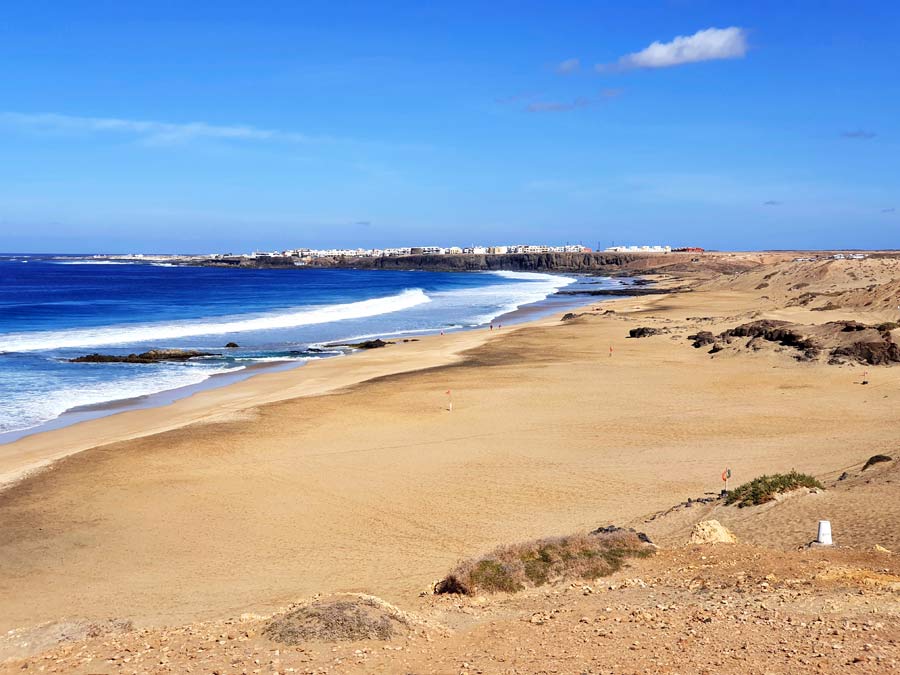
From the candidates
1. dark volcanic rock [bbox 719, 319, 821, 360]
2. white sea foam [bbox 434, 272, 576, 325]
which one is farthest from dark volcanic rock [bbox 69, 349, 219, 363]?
dark volcanic rock [bbox 719, 319, 821, 360]

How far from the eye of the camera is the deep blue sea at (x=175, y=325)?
3084 cm

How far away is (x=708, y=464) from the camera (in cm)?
1728

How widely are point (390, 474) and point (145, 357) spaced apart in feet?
81.4

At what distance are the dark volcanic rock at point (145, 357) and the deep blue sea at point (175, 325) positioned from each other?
0.84 metres

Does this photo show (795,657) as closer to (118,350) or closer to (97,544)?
(97,544)

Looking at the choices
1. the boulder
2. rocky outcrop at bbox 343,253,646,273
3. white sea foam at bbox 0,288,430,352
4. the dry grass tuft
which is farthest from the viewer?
rocky outcrop at bbox 343,253,646,273

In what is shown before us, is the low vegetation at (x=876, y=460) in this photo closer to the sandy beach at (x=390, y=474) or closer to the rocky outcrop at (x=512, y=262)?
the sandy beach at (x=390, y=474)

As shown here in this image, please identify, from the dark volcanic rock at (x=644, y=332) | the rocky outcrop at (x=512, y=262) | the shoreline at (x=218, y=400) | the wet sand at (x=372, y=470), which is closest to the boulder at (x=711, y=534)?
the wet sand at (x=372, y=470)

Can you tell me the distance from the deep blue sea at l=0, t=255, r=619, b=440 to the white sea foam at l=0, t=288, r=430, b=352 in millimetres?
68

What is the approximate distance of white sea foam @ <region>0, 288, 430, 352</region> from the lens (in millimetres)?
44469

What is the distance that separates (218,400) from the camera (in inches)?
1087

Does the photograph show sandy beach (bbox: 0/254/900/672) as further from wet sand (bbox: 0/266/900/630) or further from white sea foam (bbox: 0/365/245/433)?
white sea foam (bbox: 0/365/245/433)

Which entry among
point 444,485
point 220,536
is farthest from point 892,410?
point 220,536

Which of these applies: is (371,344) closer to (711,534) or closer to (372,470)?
(372,470)
